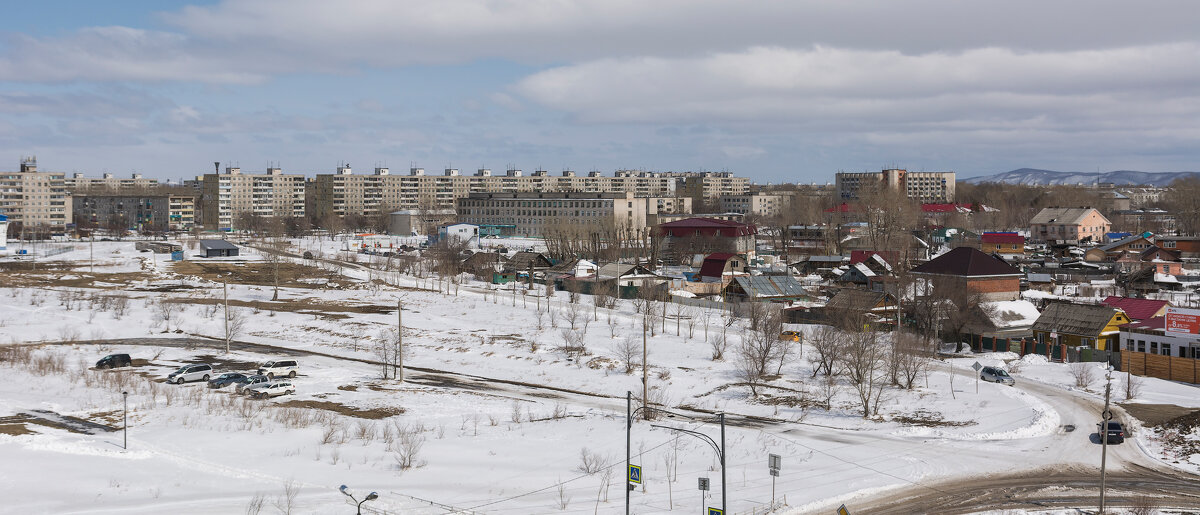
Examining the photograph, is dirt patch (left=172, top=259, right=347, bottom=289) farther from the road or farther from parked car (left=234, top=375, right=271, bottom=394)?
the road


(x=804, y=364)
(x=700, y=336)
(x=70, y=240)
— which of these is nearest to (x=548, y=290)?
(x=700, y=336)

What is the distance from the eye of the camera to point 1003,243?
101250mm

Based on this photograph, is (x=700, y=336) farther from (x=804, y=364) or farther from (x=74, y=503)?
(x=74, y=503)

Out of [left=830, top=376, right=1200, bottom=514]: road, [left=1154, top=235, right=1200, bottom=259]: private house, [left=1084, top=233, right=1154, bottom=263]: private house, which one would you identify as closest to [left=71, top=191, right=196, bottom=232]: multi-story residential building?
[left=1084, top=233, right=1154, bottom=263]: private house

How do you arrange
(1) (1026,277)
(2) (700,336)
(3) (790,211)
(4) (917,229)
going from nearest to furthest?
(2) (700,336) → (1) (1026,277) → (4) (917,229) → (3) (790,211)

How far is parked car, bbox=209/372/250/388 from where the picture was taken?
3669cm

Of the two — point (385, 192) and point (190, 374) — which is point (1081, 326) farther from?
point (385, 192)

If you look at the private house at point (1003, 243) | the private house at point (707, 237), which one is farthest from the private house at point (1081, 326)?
the private house at point (1003, 243)

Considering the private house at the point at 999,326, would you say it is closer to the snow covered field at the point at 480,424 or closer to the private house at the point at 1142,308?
the snow covered field at the point at 480,424

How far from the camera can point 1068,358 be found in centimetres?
4166

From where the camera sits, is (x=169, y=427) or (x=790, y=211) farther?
(x=790, y=211)

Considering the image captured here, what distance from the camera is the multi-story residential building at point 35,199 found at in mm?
147500

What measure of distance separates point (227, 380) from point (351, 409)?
7071 millimetres

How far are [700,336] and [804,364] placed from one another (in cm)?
766
